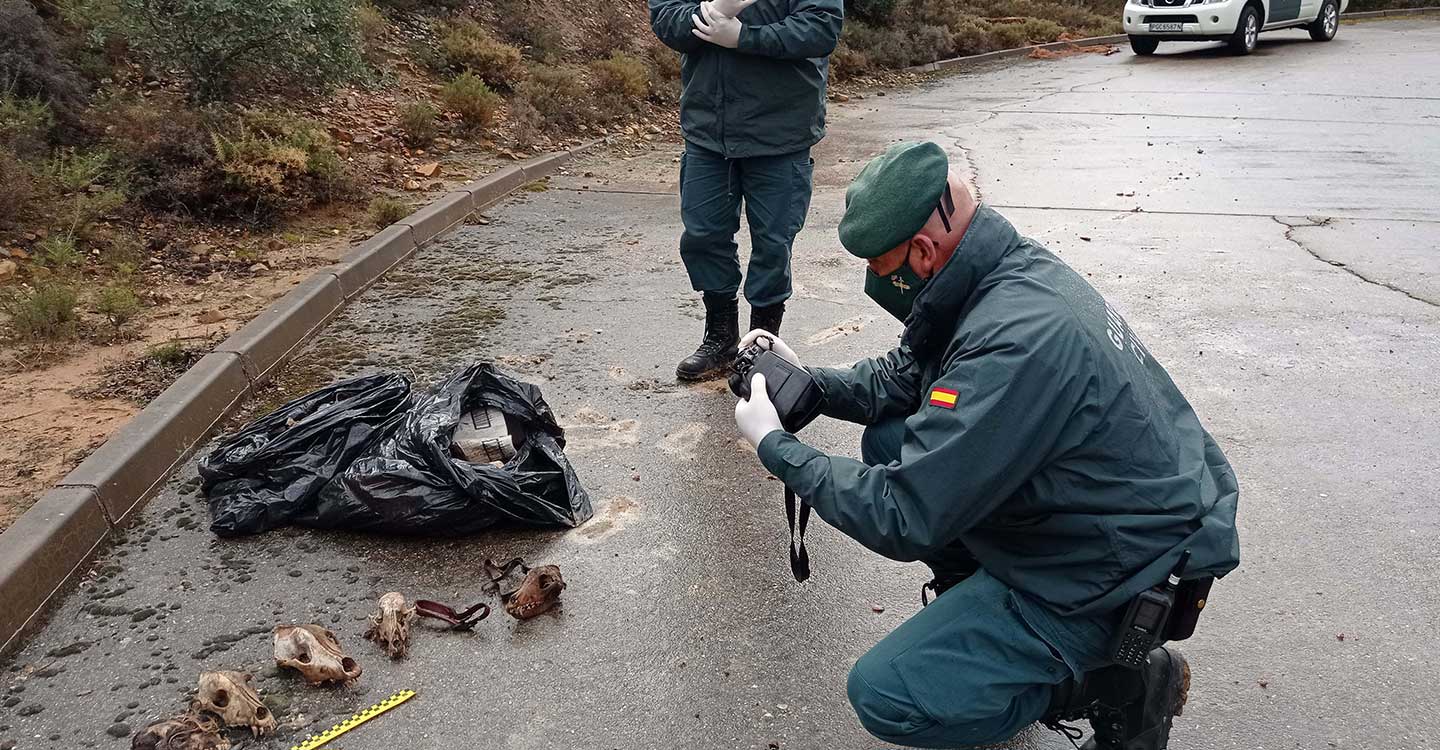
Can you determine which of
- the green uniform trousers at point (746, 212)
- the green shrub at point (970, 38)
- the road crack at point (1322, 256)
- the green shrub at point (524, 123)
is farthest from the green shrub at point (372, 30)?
the green shrub at point (970, 38)

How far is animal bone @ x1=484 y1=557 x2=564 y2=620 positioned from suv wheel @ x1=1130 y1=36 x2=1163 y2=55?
17.9 meters

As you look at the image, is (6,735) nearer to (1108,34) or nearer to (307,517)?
(307,517)

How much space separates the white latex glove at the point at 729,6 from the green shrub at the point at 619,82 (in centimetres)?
708

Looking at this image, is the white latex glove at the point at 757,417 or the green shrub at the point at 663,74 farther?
the green shrub at the point at 663,74

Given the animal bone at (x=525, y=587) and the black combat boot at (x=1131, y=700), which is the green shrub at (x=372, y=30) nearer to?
the animal bone at (x=525, y=587)

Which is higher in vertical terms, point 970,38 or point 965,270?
point 965,270

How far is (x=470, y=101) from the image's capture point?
9383mm

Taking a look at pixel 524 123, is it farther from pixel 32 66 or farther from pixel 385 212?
pixel 32 66

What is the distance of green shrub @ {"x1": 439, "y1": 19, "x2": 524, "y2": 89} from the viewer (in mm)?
10570

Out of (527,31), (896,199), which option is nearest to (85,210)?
(896,199)

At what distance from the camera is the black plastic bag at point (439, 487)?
11.1 feet

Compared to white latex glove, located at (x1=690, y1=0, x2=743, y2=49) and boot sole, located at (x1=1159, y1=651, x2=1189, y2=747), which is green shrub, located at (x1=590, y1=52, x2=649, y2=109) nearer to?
white latex glove, located at (x1=690, y1=0, x2=743, y2=49)

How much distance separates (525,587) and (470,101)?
7.17 meters

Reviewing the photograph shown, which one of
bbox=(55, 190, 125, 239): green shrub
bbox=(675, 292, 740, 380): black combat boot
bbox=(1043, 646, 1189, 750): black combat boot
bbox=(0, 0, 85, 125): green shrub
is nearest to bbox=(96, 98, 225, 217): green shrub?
bbox=(55, 190, 125, 239): green shrub
